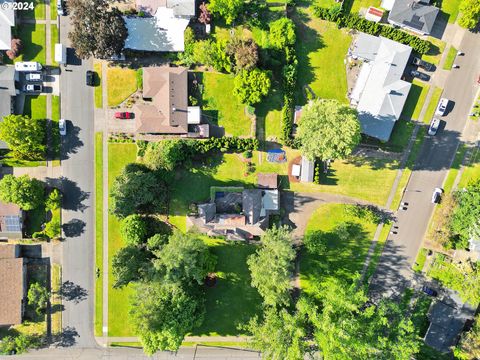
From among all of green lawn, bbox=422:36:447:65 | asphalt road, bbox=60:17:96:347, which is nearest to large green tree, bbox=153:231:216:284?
asphalt road, bbox=60:17:96:347

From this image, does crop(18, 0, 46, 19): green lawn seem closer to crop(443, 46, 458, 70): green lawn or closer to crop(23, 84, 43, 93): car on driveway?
crop(23, 84, 43, 93): car on driveway

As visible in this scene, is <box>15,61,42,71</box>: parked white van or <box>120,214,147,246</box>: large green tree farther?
<box>15,61,42,71</box>: parked white van

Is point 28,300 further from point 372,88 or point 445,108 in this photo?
point 445,108

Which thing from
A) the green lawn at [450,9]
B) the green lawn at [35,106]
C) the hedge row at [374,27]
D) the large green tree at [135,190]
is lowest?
the large green tree at [135,190]

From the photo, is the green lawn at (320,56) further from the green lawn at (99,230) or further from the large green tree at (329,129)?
the green lawn at (99,230)

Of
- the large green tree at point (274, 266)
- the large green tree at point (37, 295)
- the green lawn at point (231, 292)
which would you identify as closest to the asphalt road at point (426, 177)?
the large green tree at point (274, 266)
